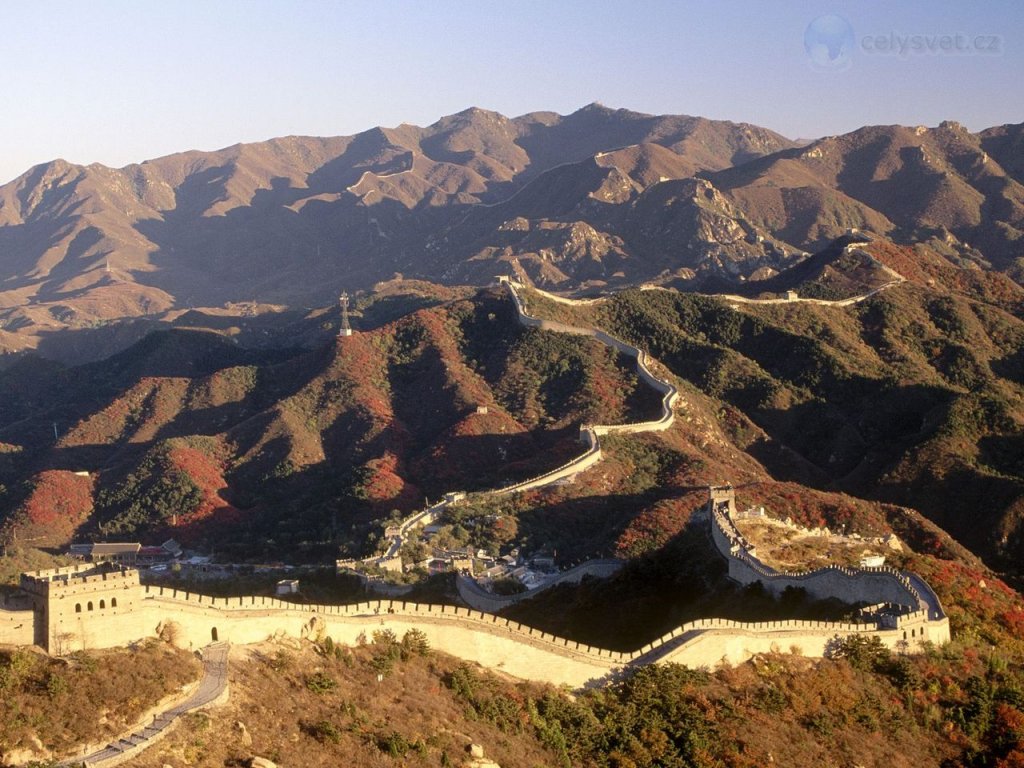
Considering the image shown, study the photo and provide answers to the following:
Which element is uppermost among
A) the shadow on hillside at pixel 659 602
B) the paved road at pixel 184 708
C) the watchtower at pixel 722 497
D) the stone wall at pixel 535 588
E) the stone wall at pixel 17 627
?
the stone wall at pixel 17 627

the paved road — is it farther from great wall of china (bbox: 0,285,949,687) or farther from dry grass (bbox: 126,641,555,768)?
great wall of china (bbox: 0,285,949,687)

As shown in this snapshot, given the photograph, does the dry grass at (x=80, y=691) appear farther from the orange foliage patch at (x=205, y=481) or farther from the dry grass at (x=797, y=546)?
the orange foliage patch at (x=205, y=481)

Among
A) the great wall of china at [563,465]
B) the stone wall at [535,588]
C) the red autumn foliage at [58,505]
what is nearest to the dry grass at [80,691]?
the stone wall at [535,588]

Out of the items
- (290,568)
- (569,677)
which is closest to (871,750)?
(569,677)

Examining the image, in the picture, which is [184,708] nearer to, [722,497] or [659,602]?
[659,602]

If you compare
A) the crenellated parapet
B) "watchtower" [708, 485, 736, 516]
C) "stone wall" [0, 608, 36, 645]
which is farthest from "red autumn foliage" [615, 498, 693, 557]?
"stone wall" [0, 608, 36, 645]

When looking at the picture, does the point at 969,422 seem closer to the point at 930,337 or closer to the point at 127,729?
the point at 930,337
